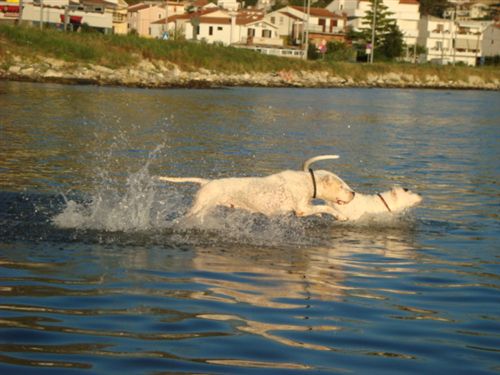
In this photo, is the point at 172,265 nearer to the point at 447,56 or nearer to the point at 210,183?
the point at 210,183

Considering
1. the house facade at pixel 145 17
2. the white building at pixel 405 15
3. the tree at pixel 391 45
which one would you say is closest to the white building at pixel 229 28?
the house facade at pixel 145 17

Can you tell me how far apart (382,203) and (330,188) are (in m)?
1.28

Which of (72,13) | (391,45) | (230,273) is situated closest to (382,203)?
(230,273)

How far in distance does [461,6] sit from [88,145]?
596 feet

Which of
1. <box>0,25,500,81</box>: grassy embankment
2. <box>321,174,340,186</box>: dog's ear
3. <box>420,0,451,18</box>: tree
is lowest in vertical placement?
<box>321,174,340,186</box>: dog's ear

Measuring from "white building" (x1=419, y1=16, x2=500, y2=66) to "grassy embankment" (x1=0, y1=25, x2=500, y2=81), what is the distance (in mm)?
36581

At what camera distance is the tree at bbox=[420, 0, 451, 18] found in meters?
172

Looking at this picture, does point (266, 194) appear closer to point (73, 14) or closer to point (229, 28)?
point (73, 14)

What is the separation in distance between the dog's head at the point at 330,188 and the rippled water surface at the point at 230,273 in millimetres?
588

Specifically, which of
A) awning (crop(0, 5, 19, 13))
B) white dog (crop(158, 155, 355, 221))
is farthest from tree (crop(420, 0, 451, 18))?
white dog (crop(158, 155, 355, 221))

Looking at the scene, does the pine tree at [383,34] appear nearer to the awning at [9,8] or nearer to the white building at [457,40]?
the white building at [457,40]

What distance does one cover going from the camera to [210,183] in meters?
11.6

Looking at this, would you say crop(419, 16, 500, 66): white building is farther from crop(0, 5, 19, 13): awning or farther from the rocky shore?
crop(0, 5, 19, 13): awning

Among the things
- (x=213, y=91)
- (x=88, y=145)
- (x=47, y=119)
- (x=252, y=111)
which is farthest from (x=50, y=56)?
(x=88, y=145)
